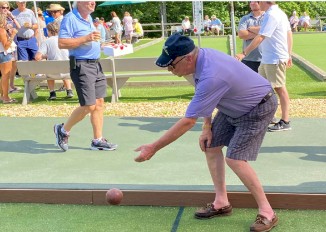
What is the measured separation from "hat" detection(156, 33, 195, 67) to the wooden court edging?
1.36 metres

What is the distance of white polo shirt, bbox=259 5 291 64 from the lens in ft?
24.0

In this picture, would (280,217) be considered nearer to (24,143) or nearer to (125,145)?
(125,145)

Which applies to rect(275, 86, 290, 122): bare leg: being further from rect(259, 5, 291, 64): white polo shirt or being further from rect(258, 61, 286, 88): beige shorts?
→ rect(259, 5, 291, 64): white polo shirt

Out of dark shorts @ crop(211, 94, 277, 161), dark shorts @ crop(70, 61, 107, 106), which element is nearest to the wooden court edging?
dark shorts @ crop(211, 94, 277, 161)

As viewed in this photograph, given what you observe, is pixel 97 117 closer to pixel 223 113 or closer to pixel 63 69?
pixel 223 113

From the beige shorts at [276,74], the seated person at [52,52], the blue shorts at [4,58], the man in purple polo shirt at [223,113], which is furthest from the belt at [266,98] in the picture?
the blue shorts at [4,58]

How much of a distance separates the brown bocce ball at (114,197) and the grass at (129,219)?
93mm

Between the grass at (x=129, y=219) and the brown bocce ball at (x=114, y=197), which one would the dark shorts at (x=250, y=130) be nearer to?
the grass at (x=129, y=219)

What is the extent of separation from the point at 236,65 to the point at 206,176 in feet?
5.88

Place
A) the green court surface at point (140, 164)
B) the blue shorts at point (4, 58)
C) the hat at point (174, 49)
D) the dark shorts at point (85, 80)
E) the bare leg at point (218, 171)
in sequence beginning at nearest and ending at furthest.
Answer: the hat at point (174, 49) < the bare leg at point (218, 171) < the green court surface at point (140, 164) < the dark shorts at point (85, 80) < the blue shorts at point (4, 58)

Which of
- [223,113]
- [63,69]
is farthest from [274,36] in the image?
[63,69]

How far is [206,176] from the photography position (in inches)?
224

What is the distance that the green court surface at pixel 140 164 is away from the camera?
5.37 meters

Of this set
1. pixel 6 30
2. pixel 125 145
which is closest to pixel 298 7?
pixel 6 30
